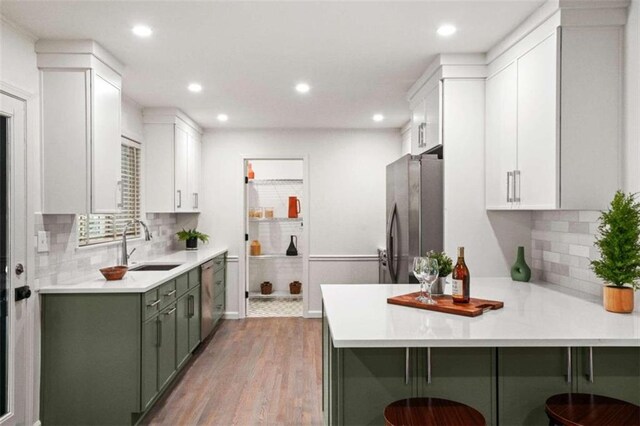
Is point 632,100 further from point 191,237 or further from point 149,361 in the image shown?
point 191,237

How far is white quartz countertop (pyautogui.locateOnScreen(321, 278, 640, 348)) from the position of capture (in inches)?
63.6

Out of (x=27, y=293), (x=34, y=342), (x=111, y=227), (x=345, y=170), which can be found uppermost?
(x=345, y=170)

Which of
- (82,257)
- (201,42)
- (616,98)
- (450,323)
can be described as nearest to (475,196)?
(616,98)

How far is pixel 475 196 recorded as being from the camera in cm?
312

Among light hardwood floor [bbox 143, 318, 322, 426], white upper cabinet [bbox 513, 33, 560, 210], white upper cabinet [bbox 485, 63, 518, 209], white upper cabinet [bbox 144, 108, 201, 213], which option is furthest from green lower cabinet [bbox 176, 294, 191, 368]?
white upper cabinet [bbox 513, 33, 560, 210]

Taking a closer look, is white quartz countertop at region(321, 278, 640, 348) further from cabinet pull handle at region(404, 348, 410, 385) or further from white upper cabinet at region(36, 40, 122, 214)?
white upper cabinet at region(36, 40, 122, 214)

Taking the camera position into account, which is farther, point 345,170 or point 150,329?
point 345,170

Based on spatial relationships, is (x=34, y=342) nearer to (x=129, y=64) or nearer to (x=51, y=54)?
(x=51, y=54)

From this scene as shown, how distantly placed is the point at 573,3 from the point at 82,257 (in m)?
3.55

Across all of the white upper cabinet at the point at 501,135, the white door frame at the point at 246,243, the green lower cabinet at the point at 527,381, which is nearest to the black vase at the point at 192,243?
the white door frame at the point at 246,243

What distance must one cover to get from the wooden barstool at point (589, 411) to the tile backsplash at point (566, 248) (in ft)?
3.14

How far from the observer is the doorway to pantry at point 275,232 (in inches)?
264

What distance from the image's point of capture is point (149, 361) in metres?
2.90

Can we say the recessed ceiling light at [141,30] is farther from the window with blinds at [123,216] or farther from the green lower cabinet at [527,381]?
the green lower cabinet at [527,381]
